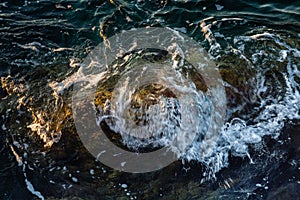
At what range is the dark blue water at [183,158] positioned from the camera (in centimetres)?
479

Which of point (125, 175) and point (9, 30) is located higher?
point (9, 30)

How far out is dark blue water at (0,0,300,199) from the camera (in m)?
4.79

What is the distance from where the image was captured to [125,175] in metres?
4.80

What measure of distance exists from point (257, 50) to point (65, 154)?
3335 mm

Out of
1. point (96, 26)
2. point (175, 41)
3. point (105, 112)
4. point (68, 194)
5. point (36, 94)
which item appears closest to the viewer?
point (68, 194)

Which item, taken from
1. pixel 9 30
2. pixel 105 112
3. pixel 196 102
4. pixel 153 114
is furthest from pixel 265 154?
pixel 9 30

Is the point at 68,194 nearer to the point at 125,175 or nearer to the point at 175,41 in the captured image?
the point at 125,175

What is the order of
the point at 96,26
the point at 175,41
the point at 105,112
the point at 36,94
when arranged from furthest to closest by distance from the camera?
the point at 96,26, the point at 175,41, the point at 36,94, the point at 105,112

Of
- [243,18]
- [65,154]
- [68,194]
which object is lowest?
[68,194]

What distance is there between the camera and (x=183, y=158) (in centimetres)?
487

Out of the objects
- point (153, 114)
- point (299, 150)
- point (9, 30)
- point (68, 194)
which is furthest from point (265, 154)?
point (9, 30)

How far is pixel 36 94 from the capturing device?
571 centimetres

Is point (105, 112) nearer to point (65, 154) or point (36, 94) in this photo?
point (65, 154)

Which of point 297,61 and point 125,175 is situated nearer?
point 125,175
